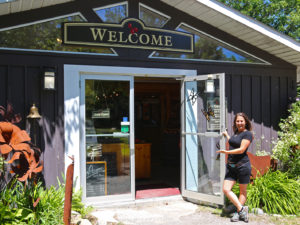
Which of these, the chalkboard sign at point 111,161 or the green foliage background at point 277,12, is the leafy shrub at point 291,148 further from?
the green foliage background at point 277,12

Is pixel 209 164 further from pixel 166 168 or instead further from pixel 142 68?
pixel 166 168

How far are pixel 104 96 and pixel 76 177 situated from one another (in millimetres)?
1355

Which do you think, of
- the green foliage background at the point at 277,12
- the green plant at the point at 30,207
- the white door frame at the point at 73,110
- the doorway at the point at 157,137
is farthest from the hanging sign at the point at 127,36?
the green foliage background at the point at 277,12

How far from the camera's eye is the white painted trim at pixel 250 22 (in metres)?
5.32

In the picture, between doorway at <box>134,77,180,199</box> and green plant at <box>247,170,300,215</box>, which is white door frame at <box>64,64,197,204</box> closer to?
doorway at <box>134,77,180,199</box>

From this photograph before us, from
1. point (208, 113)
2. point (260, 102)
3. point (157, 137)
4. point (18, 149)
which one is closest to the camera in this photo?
point (18, 149)

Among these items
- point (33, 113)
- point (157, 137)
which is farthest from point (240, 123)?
point (157, 137)

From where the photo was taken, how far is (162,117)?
38.2ft

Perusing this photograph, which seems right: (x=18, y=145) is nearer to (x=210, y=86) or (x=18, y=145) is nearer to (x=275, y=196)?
(x=210, y=86)

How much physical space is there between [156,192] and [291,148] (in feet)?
8.75

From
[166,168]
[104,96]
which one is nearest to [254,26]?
[104,96]

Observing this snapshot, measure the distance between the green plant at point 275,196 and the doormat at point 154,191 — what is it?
56.8 inches

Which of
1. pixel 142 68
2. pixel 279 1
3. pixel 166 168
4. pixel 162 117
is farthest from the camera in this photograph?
pixel 279 1

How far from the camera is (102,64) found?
17.0ft
